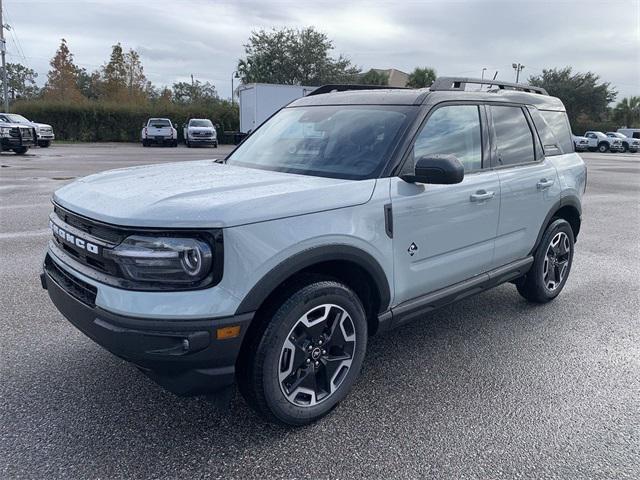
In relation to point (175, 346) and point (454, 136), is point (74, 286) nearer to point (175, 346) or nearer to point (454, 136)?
point (175, 346)

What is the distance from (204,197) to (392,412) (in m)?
1.63

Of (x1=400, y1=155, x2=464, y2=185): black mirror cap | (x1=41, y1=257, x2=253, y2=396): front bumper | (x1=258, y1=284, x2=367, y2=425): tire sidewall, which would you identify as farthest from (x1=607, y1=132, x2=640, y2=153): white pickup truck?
(x1=41, y1=257, x2=253, y2=396): front bumper

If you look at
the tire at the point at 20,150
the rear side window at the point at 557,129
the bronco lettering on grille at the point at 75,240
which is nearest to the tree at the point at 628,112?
the tire at the point at 20,150

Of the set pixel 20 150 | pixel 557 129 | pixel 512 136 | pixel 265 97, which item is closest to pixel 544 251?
pixel 512 136

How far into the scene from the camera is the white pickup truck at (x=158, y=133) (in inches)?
1257

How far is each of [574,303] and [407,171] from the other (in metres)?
2.77

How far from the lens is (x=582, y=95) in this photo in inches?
2329

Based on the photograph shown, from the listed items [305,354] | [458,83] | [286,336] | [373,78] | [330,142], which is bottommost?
[305,354]

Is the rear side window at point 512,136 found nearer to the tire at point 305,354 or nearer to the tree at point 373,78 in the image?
the tire at point 305,354

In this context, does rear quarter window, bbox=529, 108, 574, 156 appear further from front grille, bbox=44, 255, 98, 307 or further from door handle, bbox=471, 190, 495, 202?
front grille, bbox=44, 255, 98, 307

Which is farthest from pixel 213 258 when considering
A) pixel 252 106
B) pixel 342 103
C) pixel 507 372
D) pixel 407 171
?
pixel 252 106

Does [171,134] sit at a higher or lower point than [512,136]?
lower

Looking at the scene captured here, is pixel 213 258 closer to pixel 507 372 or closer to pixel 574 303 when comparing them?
pixel 507 372

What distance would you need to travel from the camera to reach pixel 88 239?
2570 mm
